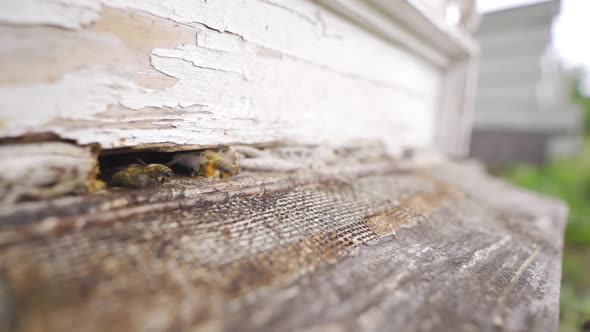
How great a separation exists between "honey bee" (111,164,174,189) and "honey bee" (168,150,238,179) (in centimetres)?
18

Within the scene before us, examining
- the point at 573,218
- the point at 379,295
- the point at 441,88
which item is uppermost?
the point at 441,88

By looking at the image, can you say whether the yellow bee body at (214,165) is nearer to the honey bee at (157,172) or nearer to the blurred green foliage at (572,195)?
the honey bee at (157,172)

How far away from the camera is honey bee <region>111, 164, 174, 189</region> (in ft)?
2.66

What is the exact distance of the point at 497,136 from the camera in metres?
6.48

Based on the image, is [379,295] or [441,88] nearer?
[379,295]

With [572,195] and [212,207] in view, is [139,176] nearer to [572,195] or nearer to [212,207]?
[212,207]

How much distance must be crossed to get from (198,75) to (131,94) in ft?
0.78

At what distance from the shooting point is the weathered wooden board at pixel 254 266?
0.50 metres

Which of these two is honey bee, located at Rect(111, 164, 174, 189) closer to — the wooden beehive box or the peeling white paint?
the wooden beehive box

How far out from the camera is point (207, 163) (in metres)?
1.05

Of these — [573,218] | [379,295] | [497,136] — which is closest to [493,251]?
[379,295]

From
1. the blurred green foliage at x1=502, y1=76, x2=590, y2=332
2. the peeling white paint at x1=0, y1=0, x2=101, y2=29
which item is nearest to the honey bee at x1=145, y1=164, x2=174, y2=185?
the peeling white paint at x1=0, y1=0, x2=101, y2=29

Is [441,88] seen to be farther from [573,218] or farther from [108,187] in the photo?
[573,218]

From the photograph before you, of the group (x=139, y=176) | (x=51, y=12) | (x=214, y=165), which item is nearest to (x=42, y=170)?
(x=139, y=176)
